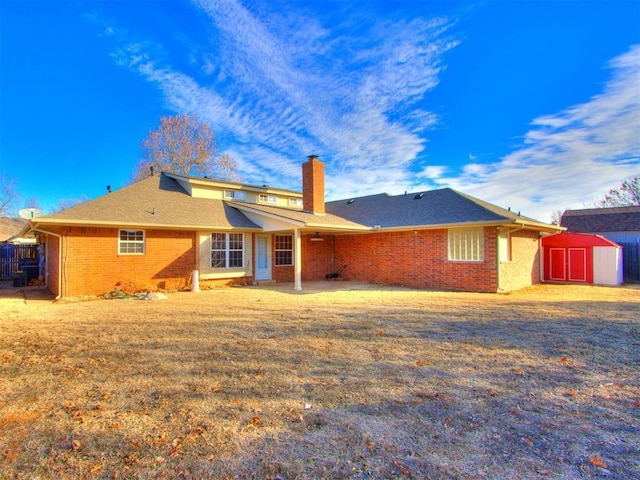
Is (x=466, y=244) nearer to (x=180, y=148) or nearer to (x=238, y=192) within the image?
(x=238, y=192)

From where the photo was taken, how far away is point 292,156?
76.0 feet

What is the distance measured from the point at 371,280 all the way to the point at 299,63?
9621 mm

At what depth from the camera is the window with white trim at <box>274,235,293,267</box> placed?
1612 centimetres

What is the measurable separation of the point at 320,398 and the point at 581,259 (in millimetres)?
16889

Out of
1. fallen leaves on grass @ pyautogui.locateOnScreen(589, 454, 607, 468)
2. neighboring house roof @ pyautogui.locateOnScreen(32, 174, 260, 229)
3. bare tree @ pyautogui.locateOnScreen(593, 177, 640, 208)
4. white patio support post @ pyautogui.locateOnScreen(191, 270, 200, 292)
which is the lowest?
fallen leaves on grass @ pyautogui.locateOnScreen(589, 454, 607, 468)

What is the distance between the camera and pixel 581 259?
15703 mm

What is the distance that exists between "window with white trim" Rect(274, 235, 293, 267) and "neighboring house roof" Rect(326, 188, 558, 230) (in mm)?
3368

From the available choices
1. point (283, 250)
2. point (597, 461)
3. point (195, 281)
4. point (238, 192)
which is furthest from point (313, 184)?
point (597, 461)

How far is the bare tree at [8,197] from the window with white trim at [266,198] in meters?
27.1

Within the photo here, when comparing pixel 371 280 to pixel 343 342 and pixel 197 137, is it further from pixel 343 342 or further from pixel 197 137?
pixel 197 137

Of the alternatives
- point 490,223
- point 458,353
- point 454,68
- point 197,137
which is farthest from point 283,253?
point 197,137

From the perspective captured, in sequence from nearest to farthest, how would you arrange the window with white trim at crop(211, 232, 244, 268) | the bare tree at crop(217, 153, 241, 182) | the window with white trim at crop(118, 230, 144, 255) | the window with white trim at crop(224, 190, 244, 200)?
the window with white trim at crop(118, 230, 144, 255), the window with white trim at crop(211, 232, 244, 268), the window with white trim at crop(224, 190, 244, 200), the bare tree at crop(217, 153, 241, 182)

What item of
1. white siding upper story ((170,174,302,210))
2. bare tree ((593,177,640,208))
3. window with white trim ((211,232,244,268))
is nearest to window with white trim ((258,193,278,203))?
white siding upper story ((170,174,302,210))

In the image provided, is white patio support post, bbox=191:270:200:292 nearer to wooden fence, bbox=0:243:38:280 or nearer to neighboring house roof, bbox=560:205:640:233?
wooden fence, bbox=0:243:38:280
